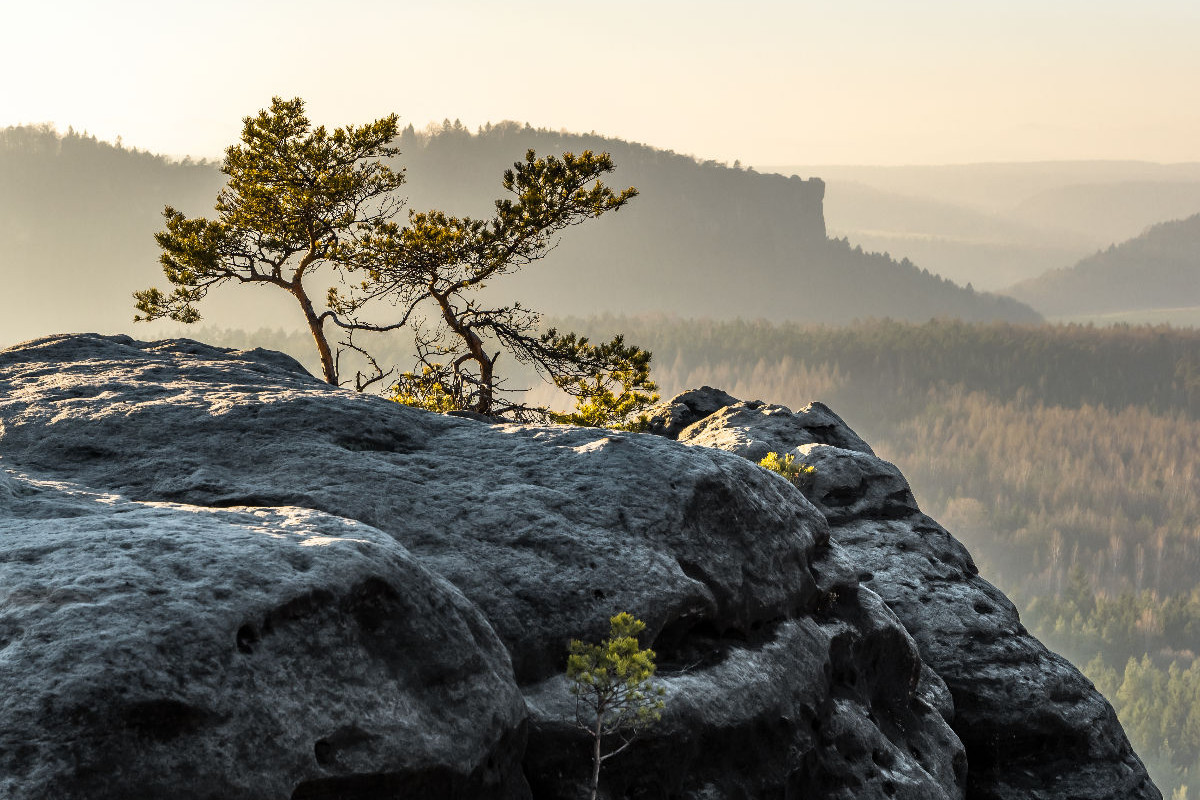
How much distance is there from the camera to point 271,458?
38.1ft

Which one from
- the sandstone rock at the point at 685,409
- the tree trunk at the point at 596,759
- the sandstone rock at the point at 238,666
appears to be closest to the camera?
the sandstone rock at the point at 238,666

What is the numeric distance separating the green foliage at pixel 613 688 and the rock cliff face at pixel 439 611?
0.29m

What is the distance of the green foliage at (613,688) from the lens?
28.3 feet

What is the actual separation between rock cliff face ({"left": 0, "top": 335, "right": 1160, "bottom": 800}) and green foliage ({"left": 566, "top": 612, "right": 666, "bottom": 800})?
0.29m

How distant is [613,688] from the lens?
8812 millimetres

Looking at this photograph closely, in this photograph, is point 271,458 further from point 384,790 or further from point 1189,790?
point 1189,790

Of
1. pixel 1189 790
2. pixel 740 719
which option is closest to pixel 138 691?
pixel 740 719

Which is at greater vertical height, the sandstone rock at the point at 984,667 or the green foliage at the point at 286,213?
the green foliage at the point at 286,213

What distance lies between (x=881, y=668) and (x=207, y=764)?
9020 mm

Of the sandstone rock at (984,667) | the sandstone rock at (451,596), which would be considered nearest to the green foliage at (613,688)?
the sandstone rock at (451,596)

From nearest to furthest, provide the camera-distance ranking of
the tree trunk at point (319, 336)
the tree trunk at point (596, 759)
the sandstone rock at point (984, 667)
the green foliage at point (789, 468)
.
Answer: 1. the tree trunk at point (596, 759)
2. the sandstone rock at point (984, 667)
3. the green foliage at point (789, 468)
4. the tree trunk at point (319, 336)

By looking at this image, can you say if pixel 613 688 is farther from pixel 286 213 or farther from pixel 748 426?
pixel 286 213

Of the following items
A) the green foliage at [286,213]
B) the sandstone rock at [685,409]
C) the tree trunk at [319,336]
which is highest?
the green foliage at [286,213]

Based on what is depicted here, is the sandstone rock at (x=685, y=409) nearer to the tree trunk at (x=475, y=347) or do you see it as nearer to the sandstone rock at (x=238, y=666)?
the tree trunk at (x=475, y=347)
